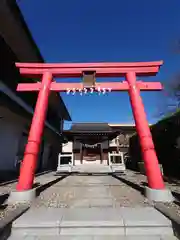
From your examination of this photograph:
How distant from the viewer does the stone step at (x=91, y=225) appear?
305cm

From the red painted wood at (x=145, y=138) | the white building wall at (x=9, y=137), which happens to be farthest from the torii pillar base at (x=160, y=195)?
the white building wall at (x=9, y=137)

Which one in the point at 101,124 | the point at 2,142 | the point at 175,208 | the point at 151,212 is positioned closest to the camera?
the point at 151,212

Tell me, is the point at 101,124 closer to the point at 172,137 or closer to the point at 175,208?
the point at 172,137

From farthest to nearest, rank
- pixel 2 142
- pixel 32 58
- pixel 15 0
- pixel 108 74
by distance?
1. pixel 32 58
2. pixel 2 142
3. pixel 108 74
4. pixel 15 0

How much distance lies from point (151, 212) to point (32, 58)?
9.54 meters

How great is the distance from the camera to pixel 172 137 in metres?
9.85

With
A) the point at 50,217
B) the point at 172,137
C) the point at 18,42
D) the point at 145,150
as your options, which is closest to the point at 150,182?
the point at 145,150

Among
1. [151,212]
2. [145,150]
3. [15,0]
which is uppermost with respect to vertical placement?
[15,0]

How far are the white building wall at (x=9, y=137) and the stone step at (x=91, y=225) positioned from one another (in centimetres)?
655

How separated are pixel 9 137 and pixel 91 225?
8.45m

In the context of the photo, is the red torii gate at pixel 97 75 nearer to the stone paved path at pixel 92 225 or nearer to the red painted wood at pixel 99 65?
the red painted wood at pixel 99 65

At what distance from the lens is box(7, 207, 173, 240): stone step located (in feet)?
10.0

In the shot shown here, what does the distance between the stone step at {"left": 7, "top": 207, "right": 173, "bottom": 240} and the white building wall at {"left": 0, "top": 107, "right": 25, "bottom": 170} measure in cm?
655

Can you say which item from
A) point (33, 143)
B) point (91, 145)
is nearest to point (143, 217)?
point (33, 143)
